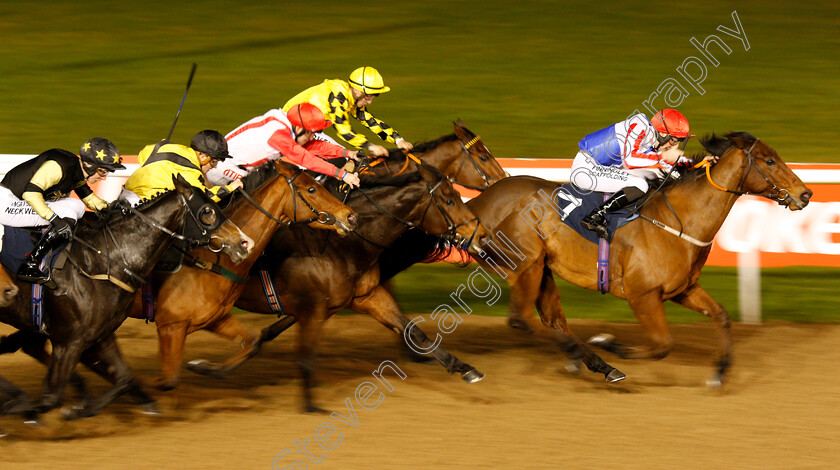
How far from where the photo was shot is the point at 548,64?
1848 centimetres

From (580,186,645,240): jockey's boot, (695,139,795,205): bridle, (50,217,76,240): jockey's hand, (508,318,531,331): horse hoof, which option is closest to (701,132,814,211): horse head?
(695,139,795,205): bridle

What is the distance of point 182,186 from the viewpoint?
6.25 metres

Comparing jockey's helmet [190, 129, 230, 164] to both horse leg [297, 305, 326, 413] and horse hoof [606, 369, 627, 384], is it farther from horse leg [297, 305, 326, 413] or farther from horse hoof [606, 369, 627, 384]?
horse hoof [606, 369, 627, 384]

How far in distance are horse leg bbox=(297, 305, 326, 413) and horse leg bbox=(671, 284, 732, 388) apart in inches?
103

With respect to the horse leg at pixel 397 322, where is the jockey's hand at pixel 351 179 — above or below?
above

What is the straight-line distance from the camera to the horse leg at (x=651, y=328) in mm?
7262

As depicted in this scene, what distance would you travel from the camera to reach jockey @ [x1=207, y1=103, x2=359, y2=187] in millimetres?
7180

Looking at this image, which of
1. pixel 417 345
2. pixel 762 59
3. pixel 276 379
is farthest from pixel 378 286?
pixel 762 59

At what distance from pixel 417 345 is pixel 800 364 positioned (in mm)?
3006

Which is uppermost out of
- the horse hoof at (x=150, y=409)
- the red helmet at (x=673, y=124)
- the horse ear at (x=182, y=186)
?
the horse ear at (x=182, y=186)

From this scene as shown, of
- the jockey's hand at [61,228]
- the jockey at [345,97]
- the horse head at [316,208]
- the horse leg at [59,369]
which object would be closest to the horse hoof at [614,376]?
the horse head at [316,208]

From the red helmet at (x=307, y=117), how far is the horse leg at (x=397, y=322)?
1239 mm

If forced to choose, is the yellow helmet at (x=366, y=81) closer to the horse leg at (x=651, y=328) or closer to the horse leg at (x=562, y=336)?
the horse leg at (x=562, y=336)

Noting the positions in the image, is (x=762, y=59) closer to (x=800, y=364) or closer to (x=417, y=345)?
(x=800, y=364)
